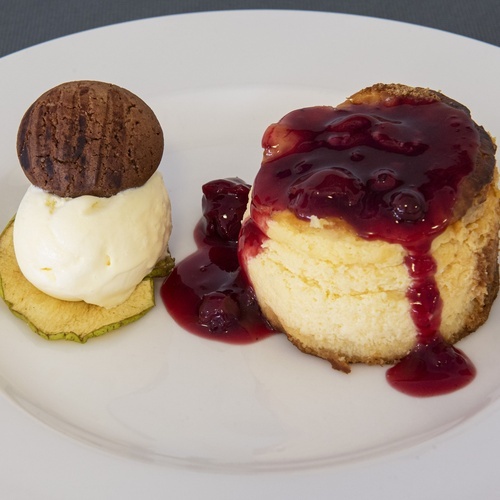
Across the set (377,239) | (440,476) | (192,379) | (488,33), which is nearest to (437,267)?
(377,239)

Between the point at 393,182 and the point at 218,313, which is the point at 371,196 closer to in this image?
the point at 393,182

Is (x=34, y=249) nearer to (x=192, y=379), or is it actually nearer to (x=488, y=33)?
(x=192, y=379)

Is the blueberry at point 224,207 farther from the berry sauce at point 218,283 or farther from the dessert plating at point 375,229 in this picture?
the dessert plating at point 375,229

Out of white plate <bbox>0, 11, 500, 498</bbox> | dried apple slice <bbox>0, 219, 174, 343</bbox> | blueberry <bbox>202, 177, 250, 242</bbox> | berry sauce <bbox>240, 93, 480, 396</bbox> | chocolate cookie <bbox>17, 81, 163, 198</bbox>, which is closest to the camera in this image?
white plate <bbox>0, 11, 500, 498</bbox>

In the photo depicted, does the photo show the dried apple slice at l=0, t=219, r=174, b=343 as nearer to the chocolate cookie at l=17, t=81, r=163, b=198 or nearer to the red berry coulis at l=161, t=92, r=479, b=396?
the red berry coulis at l=161, t=92, r=479, b=396

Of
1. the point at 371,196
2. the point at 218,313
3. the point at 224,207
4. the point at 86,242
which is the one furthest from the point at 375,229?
the point at 86,242

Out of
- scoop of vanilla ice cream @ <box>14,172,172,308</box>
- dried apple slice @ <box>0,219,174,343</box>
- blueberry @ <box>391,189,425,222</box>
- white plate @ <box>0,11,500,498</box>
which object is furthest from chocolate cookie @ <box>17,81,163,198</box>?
blueberry @ <box>391,189,425,222</box>
